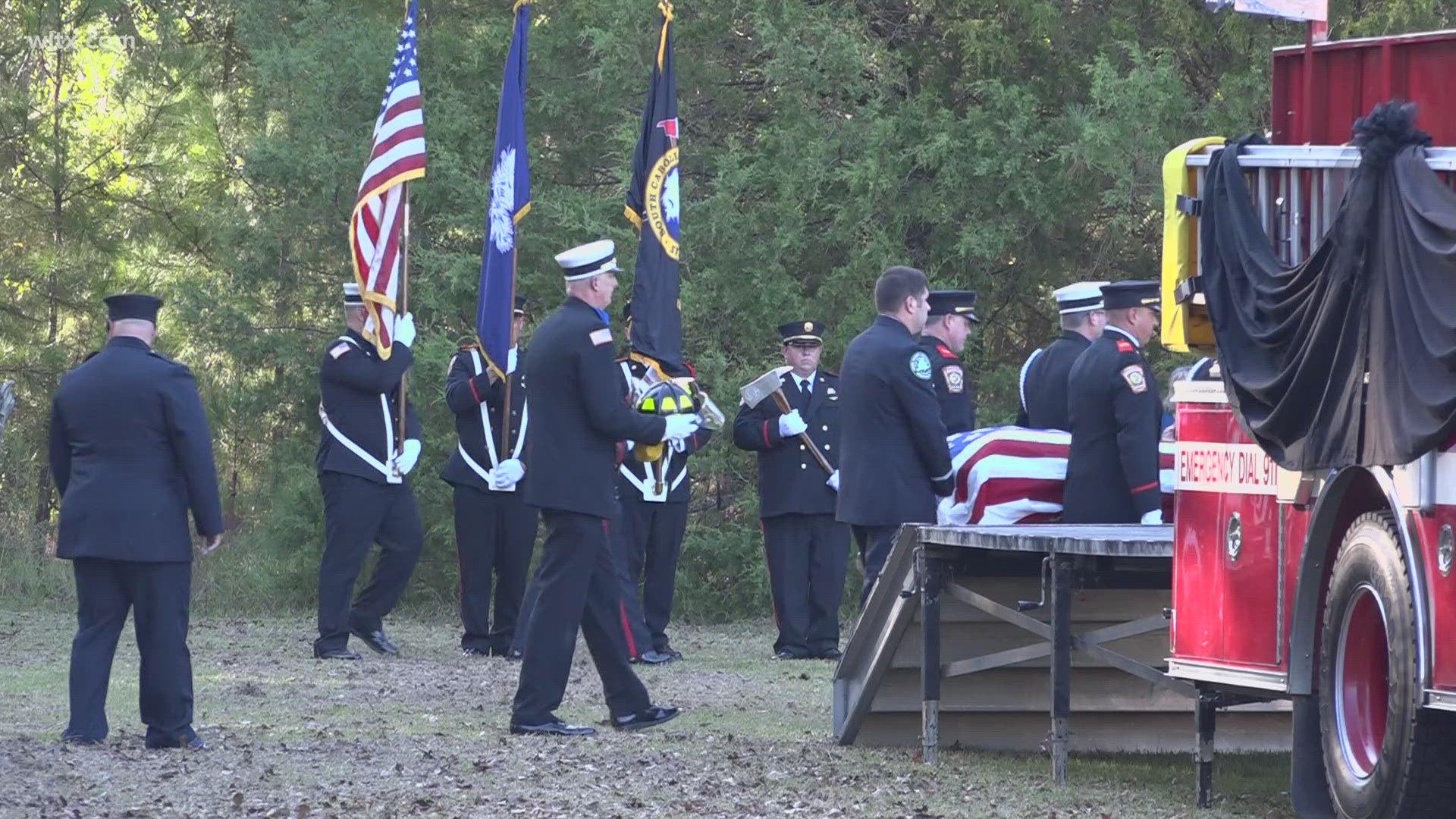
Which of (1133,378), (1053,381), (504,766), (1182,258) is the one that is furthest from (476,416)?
(1182,258)

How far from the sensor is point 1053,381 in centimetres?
1073

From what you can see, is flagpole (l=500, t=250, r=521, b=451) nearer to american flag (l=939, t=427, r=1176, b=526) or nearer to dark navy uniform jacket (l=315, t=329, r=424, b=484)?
dark navy uniform jacket (l=315, t=329, r=424, b=484)

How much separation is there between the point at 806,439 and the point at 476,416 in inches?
79.7

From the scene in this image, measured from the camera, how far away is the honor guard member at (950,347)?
11719mm

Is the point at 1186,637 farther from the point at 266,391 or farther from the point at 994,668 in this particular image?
the point at 266,391

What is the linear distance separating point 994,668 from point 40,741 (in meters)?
3.80

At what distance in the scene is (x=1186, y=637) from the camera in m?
7.09

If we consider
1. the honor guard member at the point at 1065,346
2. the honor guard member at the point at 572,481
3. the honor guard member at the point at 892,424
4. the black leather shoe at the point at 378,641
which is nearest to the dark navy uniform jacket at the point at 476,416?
the black leather shoe at the point at 378,641

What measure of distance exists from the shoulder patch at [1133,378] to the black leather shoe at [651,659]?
4.13 m

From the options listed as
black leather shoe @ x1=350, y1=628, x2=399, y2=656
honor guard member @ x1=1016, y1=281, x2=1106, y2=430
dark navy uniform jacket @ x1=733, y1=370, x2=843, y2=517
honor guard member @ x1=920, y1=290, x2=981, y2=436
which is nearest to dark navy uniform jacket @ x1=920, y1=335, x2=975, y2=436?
honor guard member @ x1=920, y1=290, x2=981, y2=436

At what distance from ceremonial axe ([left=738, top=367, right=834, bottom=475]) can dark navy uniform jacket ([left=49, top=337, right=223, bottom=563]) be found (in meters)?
4.83

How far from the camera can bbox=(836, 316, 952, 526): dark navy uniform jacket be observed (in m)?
9.69

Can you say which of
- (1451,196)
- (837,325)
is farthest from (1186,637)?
(837,325)

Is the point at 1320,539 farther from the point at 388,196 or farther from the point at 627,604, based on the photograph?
the point at 388,196
